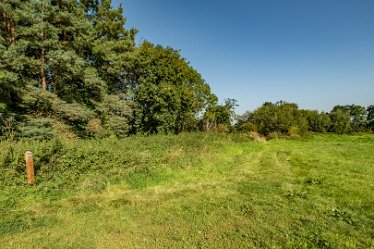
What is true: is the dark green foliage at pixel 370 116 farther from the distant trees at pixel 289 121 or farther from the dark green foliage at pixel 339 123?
the dark green foliage at pixel 339 123

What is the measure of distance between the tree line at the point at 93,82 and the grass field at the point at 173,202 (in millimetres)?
7867

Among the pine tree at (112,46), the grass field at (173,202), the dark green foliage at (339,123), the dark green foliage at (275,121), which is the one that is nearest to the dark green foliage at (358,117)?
the dark green foliage at (339,123)

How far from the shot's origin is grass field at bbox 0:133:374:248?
4.21 meters

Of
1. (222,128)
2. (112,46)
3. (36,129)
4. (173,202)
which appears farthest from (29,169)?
(222,128)

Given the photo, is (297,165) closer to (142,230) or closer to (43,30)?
(142,230)

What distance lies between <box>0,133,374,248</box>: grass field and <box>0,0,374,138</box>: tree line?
7.87 metres

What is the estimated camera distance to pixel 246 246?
3.89 meters

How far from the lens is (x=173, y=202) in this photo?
603 centimetres

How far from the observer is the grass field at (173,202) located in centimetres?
421

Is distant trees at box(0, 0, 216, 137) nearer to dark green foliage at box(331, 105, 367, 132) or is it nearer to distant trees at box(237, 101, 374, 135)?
distant trees at box(237, 101, 374, 135)

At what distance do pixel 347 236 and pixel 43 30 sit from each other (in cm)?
1828

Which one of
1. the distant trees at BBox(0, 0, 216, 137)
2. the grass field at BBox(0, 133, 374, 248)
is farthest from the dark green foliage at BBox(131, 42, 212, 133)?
the grass field at BBox(0, 133, 374, 248)

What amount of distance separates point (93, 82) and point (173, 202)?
14.9m

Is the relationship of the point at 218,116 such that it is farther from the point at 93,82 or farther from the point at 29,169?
the point at 29,169
